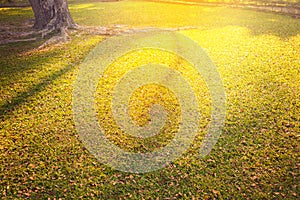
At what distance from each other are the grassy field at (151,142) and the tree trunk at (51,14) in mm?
2490

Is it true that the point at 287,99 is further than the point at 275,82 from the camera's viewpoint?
No

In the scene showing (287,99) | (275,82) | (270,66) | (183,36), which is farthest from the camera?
(183,36)

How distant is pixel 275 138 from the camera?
497cm

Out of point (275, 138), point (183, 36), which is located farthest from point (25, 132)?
point (183, 36)

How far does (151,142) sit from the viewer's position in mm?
4965

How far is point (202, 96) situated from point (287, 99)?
2158 millimetres

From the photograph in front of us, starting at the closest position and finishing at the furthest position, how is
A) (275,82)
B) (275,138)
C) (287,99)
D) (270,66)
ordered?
(275,138), (287,99), (275,82), (270,66)

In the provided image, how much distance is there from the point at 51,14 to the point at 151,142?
9481 millimetres

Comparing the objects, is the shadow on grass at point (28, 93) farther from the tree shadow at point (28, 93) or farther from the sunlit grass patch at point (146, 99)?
the sunlit grass patch at point (146, 99)

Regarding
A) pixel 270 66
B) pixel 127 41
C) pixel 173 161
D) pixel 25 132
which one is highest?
pixel 127 41

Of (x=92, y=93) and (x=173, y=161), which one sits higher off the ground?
(x=92, y=93)

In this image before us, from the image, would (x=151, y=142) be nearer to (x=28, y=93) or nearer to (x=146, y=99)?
(x=146, y=99)

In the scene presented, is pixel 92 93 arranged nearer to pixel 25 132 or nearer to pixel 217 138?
pixel 25 132

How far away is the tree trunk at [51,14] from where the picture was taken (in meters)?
11.3
